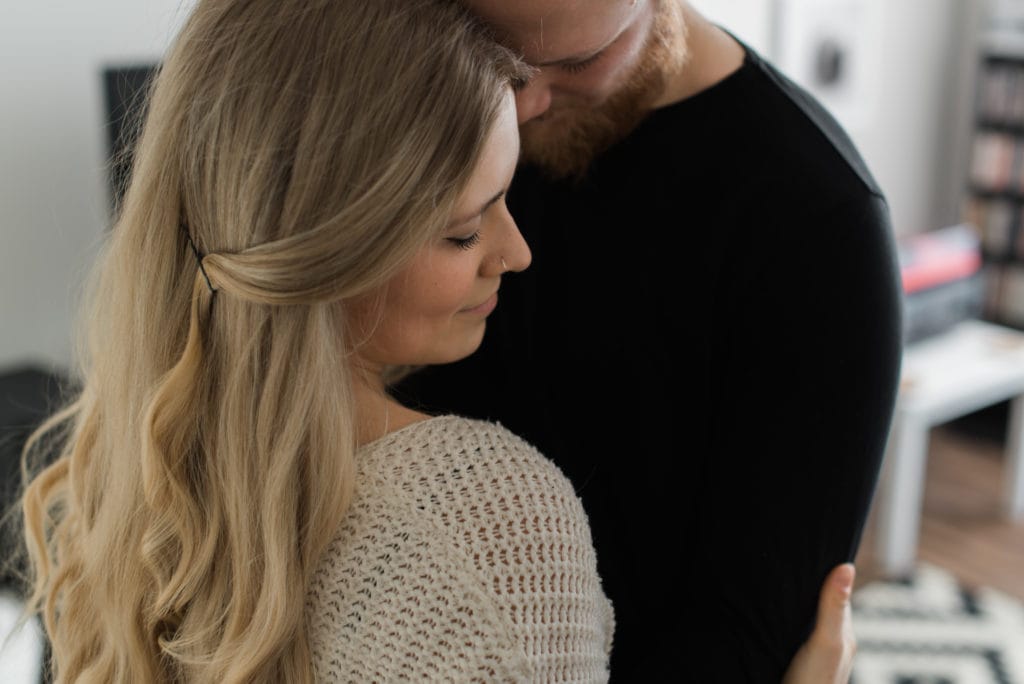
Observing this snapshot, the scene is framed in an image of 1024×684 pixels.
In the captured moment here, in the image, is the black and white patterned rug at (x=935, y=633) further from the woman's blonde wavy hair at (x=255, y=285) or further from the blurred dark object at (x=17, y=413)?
the woman's blonde wavy hair at (x=255, y=285)

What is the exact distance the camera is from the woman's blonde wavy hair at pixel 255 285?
0.78 metres

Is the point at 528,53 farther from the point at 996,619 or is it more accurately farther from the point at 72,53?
the point at 996,619

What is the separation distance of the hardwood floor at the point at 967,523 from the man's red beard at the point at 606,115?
2.28 meters

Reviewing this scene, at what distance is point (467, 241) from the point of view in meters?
0.88

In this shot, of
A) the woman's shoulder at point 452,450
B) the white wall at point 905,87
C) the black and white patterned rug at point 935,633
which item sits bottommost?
the black and white patterned rug at point 935,633

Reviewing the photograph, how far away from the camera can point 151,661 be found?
0.93 metres

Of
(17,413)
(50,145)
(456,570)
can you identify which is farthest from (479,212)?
(50,145)

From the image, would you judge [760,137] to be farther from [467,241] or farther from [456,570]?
[456,570]

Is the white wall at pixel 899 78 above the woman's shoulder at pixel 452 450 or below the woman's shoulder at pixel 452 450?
below

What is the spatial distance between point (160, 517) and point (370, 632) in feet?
0.68

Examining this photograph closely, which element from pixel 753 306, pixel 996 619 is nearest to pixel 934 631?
pixel 996 619

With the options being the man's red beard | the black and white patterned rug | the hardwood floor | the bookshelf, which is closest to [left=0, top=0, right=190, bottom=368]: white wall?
the man's red beard

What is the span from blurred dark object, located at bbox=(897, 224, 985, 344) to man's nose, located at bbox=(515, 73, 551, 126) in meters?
2.52

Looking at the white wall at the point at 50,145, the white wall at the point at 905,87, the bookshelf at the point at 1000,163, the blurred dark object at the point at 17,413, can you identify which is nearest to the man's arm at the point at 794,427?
the blurred dark object at the point at 17,413
